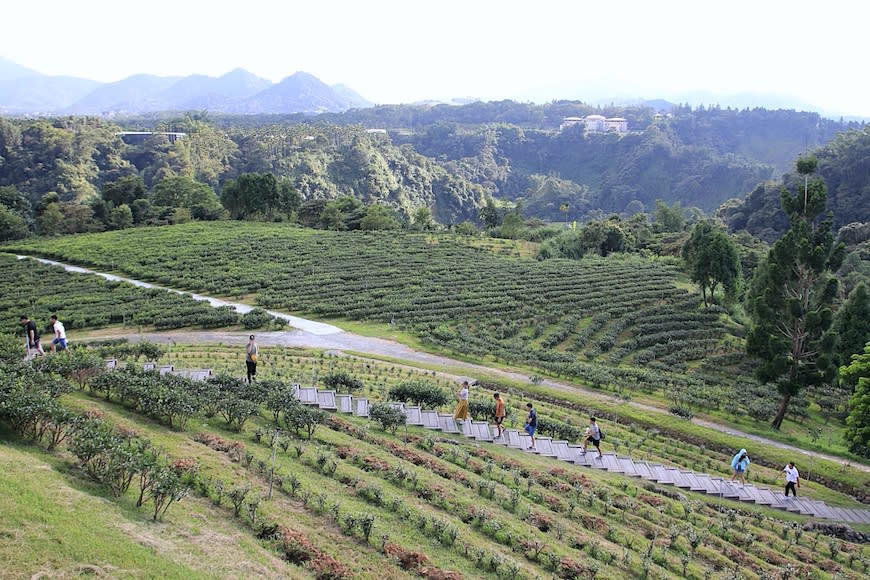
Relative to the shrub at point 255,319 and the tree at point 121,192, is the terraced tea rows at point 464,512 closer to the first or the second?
the shrub at point 255,319

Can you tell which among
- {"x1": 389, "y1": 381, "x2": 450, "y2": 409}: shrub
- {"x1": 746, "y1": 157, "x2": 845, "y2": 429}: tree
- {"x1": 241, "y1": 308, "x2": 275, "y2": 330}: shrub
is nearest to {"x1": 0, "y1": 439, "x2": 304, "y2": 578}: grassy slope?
{"x1": 389, "y1": 381, "x2": 450, "y2": 409}: shrub

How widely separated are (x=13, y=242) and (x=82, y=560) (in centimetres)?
7177

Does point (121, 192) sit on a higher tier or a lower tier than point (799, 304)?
higher

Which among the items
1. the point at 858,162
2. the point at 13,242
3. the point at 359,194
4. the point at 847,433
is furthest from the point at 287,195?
the point at 858,162

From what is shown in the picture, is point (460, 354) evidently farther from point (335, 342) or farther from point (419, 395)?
point (419, 395)

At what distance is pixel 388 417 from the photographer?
19.0 m

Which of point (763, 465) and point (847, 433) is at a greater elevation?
point (847, 433)

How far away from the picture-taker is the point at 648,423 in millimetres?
27234

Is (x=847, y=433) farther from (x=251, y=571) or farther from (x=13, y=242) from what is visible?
(x=13, y=242)

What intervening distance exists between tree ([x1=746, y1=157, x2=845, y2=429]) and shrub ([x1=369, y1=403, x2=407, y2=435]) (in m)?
19.2

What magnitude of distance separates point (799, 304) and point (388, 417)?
21.0m

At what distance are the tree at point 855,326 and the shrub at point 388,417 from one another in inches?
1100

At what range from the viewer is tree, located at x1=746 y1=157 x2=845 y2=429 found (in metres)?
27.9

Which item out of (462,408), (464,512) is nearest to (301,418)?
(464,512)
